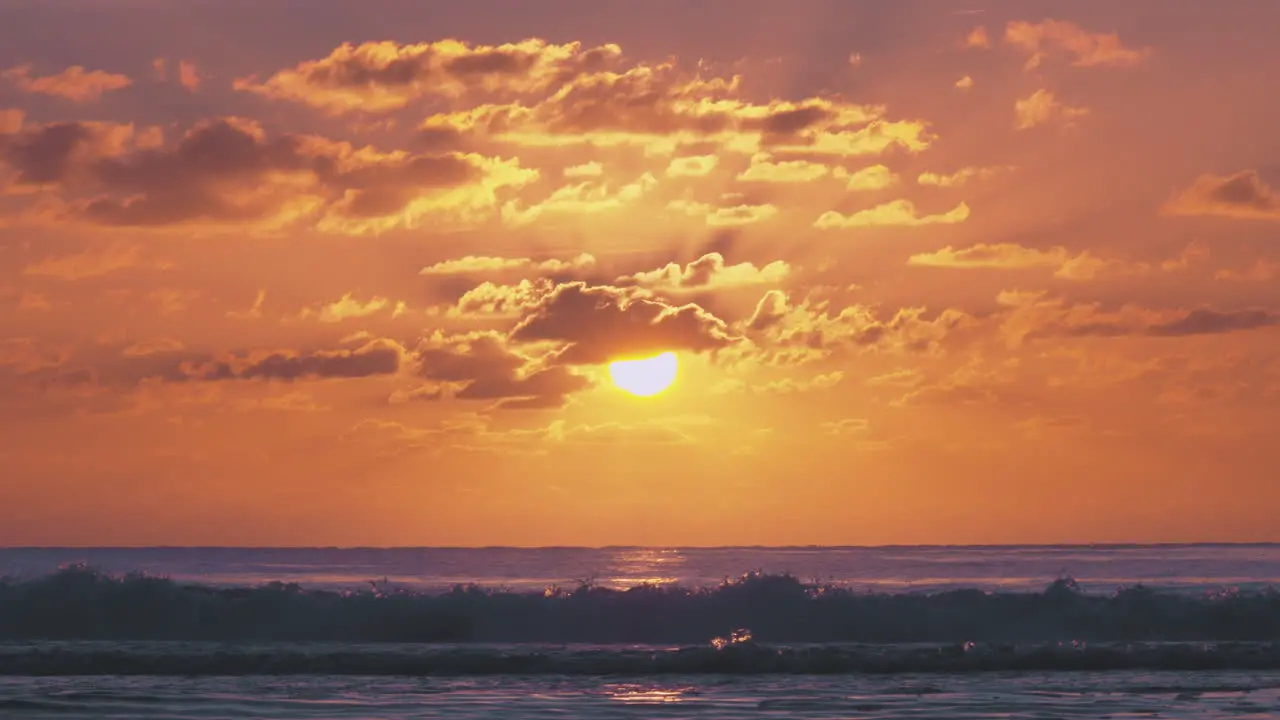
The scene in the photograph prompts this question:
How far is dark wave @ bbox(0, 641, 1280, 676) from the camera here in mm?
28344

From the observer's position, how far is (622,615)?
39.2 m

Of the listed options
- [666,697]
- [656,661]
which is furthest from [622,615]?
[666,697]

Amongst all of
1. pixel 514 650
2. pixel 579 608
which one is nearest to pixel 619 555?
pixel 579 608

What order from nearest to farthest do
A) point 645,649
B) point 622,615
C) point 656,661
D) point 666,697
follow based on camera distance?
1. point 666,697
2. point 656,661
3. point 645,649
4. point 622,615

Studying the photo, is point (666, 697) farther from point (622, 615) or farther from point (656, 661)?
point (622, 615)

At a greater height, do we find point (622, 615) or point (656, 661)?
point (622, 615)

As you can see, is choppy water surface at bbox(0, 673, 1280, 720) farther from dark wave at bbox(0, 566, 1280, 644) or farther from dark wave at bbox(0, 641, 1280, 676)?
dark wave at bbox(0, 566, 1280, 644)


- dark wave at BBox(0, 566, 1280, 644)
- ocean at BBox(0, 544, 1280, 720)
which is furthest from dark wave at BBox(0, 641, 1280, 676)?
dark wave at BBox(0, 566, 1280, 644)

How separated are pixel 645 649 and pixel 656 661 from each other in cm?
266

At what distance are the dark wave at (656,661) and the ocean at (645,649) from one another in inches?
2.6

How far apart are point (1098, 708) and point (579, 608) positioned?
1927 cm

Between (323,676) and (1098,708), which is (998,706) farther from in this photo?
(323,676)

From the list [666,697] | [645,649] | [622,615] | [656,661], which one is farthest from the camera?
[622,615]

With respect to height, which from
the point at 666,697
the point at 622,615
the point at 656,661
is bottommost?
the point at 666,697
